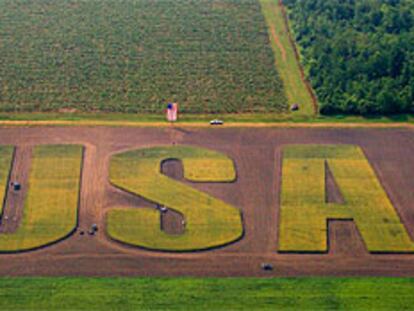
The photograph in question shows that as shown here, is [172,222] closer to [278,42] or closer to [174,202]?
[174,202]

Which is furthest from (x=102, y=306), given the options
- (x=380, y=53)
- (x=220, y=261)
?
(x=380, y=53)

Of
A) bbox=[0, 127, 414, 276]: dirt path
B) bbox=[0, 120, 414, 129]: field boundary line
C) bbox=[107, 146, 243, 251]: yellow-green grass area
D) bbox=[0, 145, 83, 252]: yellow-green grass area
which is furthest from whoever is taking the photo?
bbox=[0, 120, 414, 129]: field boundary line

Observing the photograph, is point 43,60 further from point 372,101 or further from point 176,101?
point 372,101

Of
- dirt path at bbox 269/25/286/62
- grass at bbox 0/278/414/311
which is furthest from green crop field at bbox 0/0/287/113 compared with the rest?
grass at bbox 0/278/414/311

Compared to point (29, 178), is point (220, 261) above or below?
below

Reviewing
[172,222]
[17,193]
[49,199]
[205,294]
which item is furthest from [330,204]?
[17,193]

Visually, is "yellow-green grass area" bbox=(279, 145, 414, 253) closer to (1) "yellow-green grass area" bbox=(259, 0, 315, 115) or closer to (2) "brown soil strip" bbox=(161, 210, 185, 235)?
(1) "yellow-green grass area" bbox=(259, 0, 315, 115)

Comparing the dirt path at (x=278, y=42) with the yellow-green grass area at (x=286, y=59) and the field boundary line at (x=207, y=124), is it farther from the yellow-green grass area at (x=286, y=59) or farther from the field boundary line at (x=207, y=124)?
the field boundary line at (x=207, y=124)

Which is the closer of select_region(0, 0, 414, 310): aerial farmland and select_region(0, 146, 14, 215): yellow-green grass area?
select_region(0, 0, 414, 310): aerial farmland
